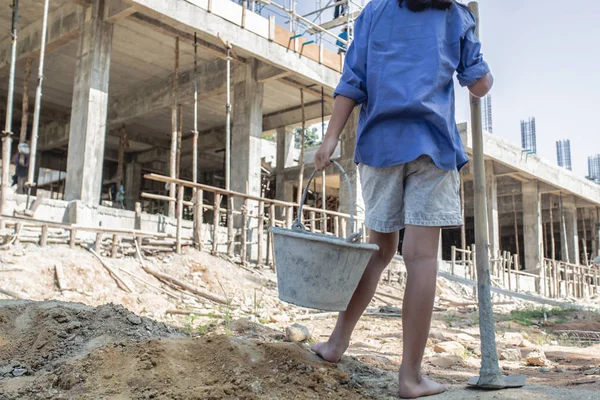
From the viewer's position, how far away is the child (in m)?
2.11

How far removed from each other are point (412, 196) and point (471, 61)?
641 mm

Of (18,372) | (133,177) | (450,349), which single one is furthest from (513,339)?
(133,177)

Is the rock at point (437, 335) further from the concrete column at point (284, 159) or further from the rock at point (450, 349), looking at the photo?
the concrete column at point (284, 159)

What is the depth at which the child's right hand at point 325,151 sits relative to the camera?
7.50 feet

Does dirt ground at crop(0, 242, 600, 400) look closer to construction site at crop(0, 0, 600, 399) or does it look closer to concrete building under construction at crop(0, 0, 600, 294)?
construction site at crop(0, 0, 600, 399)

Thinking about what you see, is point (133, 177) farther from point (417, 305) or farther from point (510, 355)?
point (417, 305)

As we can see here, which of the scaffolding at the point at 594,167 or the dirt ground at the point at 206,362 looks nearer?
the dirt ground at the point at 206,362

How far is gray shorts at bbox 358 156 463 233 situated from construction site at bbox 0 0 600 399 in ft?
1.15

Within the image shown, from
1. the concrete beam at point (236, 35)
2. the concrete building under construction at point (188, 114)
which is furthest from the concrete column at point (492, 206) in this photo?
the concrete beam at point (236, 35)

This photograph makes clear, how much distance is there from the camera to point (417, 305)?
2.08 metres

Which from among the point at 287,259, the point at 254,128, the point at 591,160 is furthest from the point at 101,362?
the point at 591,160

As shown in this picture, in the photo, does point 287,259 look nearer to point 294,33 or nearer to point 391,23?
point 391,23

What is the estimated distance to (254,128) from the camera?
13.4 m

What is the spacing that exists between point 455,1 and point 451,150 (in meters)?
0.65
